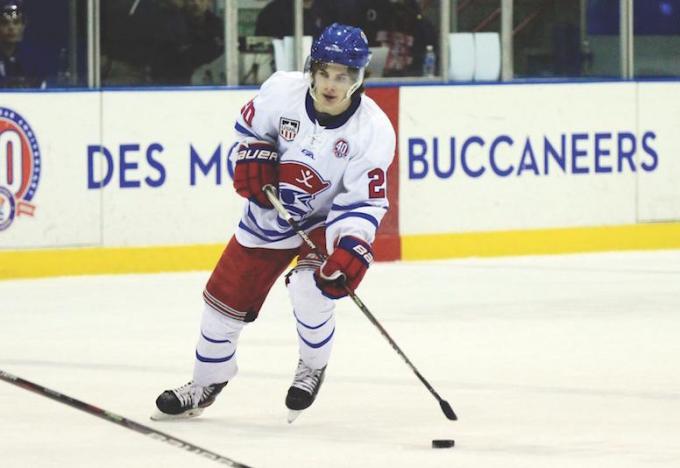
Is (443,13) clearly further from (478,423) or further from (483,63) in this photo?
(478,423)

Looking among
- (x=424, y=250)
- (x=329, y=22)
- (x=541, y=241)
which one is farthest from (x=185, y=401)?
(x=541, y=241)

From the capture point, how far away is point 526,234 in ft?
37.2

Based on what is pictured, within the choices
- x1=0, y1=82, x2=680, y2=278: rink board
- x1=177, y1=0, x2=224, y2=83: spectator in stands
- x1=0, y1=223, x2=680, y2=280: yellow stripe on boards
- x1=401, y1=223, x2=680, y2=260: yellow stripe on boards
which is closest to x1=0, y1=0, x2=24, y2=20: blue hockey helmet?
x1=0, y1=82, x2=680, y2=278: rink board

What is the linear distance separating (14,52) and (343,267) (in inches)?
179

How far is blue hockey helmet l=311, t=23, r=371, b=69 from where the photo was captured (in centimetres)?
598

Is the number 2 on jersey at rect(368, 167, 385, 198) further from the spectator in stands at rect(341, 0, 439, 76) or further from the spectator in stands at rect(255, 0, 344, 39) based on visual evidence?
the spectator in stands at rect(341, 0, 439, 76)

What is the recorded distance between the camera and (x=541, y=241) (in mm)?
11375

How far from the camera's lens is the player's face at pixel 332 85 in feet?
19.7

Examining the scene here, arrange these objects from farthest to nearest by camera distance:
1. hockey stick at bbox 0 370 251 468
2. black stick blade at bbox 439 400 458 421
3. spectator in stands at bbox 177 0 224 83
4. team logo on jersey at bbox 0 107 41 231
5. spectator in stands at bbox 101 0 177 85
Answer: spectator in stands at bbox 177 0 224 83 < spectator in stands at bbox 101 0 177 85 < team logo on jersey at bbox 0 107 41 231 < black stick blade at bbox 439 400 458 421 < hockey stick at bbox 0 370 251 468

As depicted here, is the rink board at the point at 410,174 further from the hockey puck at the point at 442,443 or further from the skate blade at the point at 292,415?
the hockey puck at the point at 442,443

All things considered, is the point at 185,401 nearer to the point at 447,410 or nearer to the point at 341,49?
the point at 447,410

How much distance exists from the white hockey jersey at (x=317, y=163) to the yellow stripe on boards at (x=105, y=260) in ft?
12.9

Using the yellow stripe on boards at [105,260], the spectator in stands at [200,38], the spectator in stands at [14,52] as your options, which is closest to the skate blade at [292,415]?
the yellow stripe on boards at [105,260]

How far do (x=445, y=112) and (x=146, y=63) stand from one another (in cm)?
172
